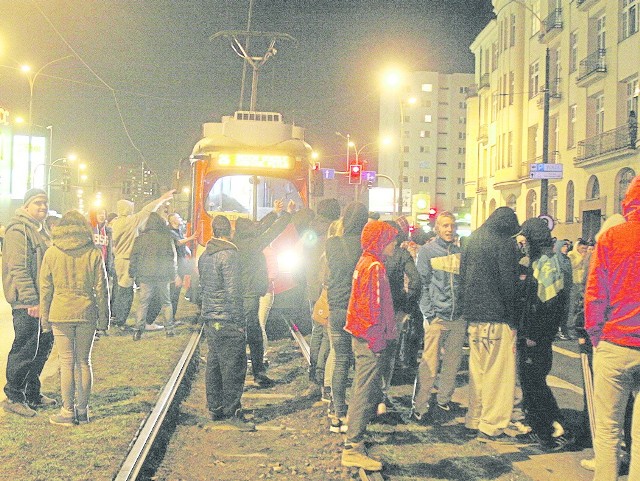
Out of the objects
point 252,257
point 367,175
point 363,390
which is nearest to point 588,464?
point 363,390

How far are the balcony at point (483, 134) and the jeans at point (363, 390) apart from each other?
150 feet

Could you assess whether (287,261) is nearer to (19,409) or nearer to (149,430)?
(19,409)

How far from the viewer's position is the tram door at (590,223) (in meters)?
32.7

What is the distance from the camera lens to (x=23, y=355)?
24.1 feet

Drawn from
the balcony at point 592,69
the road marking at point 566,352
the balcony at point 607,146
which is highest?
the balcony at point 592,69

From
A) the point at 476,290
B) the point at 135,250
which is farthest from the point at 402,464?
the point at 135,250

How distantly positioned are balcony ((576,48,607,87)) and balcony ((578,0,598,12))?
214 centimetres

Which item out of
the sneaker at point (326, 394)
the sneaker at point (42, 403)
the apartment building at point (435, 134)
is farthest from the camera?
the apartment building at point (435, 134)

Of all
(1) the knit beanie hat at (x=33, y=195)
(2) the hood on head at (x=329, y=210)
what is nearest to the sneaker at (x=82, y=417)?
(1) the knit beanie hat at (x=33, y=195)

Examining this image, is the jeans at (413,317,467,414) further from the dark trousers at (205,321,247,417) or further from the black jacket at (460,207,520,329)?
the dark trousers at (205,321,247,417)

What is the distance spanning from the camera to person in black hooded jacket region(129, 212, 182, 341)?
12.0m

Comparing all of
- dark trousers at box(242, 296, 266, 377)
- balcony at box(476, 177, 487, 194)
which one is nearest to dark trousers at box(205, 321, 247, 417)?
dark trousers at box(242, 296, 266, 377)

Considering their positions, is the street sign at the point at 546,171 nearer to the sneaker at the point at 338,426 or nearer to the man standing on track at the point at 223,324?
the man standing on track at the point at 223,324

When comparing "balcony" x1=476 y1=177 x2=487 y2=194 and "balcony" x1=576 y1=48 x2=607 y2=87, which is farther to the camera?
"balcony" x1=476 y1=177 x2=487 y2=194
